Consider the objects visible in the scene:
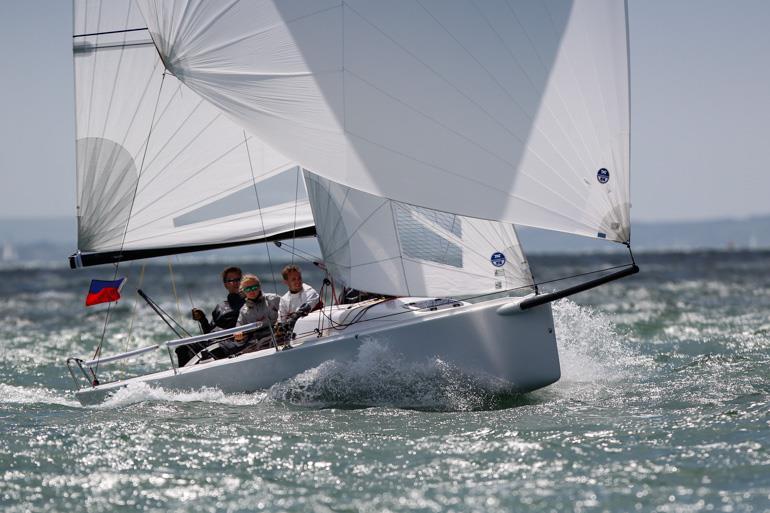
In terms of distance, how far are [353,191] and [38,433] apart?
11.5 ft

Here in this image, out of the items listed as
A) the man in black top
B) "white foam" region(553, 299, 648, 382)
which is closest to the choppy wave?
the man in black top

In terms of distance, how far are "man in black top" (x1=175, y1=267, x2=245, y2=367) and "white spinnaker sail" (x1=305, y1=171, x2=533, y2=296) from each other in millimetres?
1745

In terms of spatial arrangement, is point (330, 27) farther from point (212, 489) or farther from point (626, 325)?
point (626, 325)

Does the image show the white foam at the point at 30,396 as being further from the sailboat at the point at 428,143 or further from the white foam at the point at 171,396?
the sailboat at the point at 428,143

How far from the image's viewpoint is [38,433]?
8188 mm

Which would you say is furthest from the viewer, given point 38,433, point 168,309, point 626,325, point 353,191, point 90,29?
point 168,309

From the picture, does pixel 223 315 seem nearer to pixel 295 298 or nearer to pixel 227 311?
pixel 227 311

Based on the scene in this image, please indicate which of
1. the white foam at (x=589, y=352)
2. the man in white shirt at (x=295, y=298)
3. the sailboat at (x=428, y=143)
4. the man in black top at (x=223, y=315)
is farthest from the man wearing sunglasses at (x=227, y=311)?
the white foam at (x=589, y=352)

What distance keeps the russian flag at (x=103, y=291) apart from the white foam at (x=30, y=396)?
3.61 ft

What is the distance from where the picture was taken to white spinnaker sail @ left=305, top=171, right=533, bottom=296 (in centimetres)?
909

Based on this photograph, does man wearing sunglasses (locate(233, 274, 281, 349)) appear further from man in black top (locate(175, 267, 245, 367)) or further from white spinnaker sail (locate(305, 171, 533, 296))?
white spinnaker sail (locate(305, 171, 533, 296))

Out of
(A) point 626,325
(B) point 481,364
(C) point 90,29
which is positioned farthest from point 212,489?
(A) point 626,325

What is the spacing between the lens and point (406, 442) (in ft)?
24.3

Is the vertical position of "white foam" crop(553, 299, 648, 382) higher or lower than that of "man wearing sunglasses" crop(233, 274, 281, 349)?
lower
